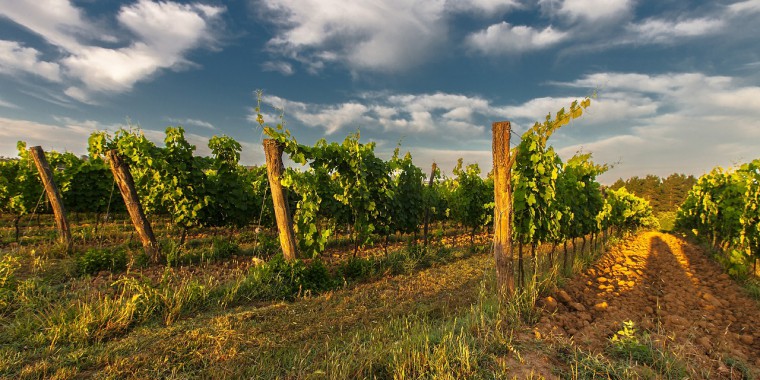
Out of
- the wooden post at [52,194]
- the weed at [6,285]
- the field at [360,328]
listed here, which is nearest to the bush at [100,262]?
the field at [360,328]

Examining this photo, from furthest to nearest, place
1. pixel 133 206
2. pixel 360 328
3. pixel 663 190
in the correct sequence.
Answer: pixel 663 190 < pixel 133 206 < pixel 360 328

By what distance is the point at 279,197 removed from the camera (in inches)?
261

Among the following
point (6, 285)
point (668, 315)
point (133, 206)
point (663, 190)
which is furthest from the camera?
point (663, 190)

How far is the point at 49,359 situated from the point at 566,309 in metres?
6.55

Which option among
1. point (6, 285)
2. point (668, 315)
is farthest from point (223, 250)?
point (668, 315)

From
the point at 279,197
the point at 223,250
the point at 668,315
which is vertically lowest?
the point at 668,315

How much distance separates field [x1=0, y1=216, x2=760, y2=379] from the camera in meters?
3.12

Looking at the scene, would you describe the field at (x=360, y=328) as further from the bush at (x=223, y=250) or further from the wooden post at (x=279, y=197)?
the bush at (x=223, y=250)

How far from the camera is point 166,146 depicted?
8484 mm

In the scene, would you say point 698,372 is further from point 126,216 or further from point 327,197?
point 126,216

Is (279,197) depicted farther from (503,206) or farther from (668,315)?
(668,315)

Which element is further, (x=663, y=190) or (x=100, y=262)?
(x=663, y=190)

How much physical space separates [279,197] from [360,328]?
11.0 feet

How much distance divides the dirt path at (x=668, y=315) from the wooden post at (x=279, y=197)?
4.73 m
